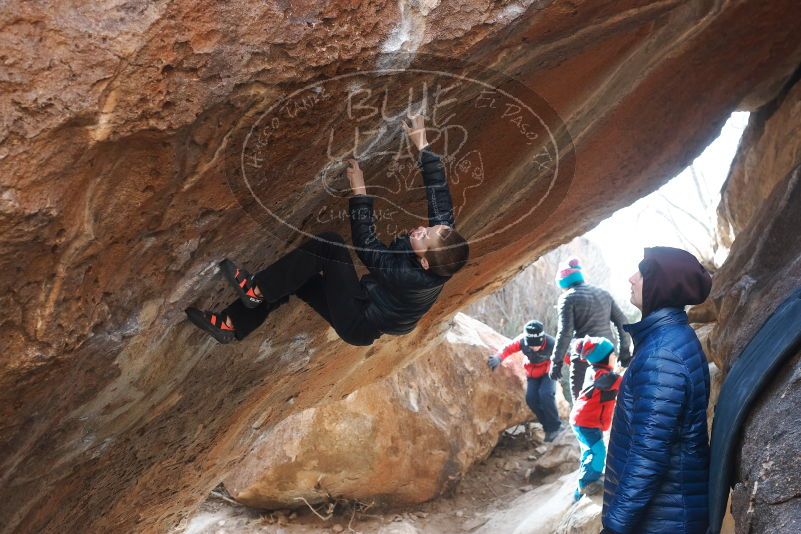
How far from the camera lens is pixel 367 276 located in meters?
3.34

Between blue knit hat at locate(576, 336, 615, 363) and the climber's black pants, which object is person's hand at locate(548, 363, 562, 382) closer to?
Result: blue knit hat at locate(576, 336, 615, 363)

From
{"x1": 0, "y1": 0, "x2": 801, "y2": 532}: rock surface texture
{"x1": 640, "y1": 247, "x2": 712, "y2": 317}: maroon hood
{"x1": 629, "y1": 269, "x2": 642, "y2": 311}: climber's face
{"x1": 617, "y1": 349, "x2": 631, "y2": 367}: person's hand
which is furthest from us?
{"x1": 617, "y1": 349, "x2": 631, "y2": 367}: person's hand

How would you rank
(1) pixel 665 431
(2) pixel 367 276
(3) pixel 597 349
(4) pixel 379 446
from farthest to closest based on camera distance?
(4) pixel 379 446 < (3) pixel 597 349 < (2) pixel 367 276 < (1) pixel 665 431

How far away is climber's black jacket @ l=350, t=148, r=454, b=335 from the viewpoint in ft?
9.85

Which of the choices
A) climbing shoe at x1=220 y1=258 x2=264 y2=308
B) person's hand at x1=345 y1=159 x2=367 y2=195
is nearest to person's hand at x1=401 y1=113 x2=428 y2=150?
person's hand at x1=345 y1=159 x2=367 y2=195

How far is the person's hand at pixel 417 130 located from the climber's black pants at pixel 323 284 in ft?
2.09

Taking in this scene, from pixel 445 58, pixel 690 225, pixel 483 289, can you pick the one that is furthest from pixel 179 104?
pixel 690 225

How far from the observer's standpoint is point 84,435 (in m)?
3.50

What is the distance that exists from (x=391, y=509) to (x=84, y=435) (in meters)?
4.36

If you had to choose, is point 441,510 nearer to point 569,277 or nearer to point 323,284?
point 569,277

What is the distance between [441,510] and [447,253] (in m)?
5.04

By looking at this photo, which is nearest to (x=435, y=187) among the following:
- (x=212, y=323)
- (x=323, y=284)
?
(x=323, y=284)

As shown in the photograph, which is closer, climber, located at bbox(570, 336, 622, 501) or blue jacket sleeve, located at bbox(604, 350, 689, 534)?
blue jacket sleeve, located at bbox(604, 350, 689, 534)

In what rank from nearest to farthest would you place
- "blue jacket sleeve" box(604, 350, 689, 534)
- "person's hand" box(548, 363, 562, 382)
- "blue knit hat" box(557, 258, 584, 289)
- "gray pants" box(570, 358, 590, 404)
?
"blue jacket sleeve" box(604, 350, 689, 534) → "gray pants" box(570, 358, 590, 404) → "blue knit hat" box(557, 258, 584, 289) → "person's hand" box(548, 363, 562, 382)
